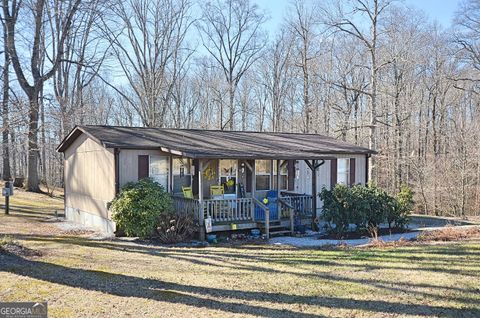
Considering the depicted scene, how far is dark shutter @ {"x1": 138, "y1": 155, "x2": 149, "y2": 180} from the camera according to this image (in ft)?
45.1

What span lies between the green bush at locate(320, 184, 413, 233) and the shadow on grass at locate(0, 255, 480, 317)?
7620mm

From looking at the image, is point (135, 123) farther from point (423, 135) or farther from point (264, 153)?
point (264, 153)

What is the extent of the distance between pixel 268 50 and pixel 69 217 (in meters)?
25.8

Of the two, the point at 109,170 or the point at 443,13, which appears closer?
the point at 109,170

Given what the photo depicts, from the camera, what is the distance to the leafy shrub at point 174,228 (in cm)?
1217

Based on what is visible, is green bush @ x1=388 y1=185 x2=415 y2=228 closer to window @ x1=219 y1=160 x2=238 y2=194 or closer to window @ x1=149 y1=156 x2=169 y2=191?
window @ x1=219 y1=160 x2=238 y2=194

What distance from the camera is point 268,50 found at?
3778 centimetres

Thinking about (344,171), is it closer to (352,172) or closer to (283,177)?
(352,172)

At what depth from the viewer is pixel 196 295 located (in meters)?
6.02

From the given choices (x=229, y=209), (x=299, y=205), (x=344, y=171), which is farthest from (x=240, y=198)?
(x=344, y=171)

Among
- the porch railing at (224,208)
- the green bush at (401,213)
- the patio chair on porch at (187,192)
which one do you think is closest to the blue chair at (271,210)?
the porch railing at (224,208)

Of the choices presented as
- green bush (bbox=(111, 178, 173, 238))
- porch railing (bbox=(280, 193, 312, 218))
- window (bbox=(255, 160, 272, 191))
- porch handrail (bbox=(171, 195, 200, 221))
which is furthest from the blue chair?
green bush (bbox=(111, 178, 173, 238))

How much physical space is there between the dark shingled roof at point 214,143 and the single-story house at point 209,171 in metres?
0.03

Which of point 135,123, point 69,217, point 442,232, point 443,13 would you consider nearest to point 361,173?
point 442,232
